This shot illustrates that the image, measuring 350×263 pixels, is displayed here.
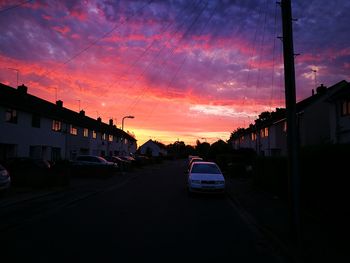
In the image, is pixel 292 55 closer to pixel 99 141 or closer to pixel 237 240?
pixel 237 240

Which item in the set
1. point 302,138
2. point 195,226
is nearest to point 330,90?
point 302,138

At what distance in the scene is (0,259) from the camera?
6266mm

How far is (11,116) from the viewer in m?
29.4

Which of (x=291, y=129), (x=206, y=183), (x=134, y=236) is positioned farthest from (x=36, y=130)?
(x=291, y=129)

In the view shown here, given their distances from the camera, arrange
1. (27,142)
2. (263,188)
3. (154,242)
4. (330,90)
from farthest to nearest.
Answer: (330,90) < (27,142) < (263,188) < (154,242)

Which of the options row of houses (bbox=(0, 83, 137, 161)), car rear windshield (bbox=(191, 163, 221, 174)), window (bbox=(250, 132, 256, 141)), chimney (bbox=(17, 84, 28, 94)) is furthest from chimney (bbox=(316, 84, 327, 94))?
chimney (bbox=(17, 84, 28, 94))

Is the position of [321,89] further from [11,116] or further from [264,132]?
[11,116]

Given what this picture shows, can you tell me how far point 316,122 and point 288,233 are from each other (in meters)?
29.7

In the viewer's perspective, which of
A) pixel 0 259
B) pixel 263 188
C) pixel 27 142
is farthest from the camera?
pixel 27 142

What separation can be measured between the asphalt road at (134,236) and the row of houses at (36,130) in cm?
1852

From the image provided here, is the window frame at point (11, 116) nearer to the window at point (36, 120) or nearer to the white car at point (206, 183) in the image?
the window at point (36, 120)

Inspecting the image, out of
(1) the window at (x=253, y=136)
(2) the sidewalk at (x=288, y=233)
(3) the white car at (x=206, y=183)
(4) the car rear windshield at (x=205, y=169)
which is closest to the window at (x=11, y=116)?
(4) the car rear windshield at (x=205, y=169)

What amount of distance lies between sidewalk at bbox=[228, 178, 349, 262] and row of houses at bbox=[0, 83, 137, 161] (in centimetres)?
2165

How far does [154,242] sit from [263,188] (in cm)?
1227
